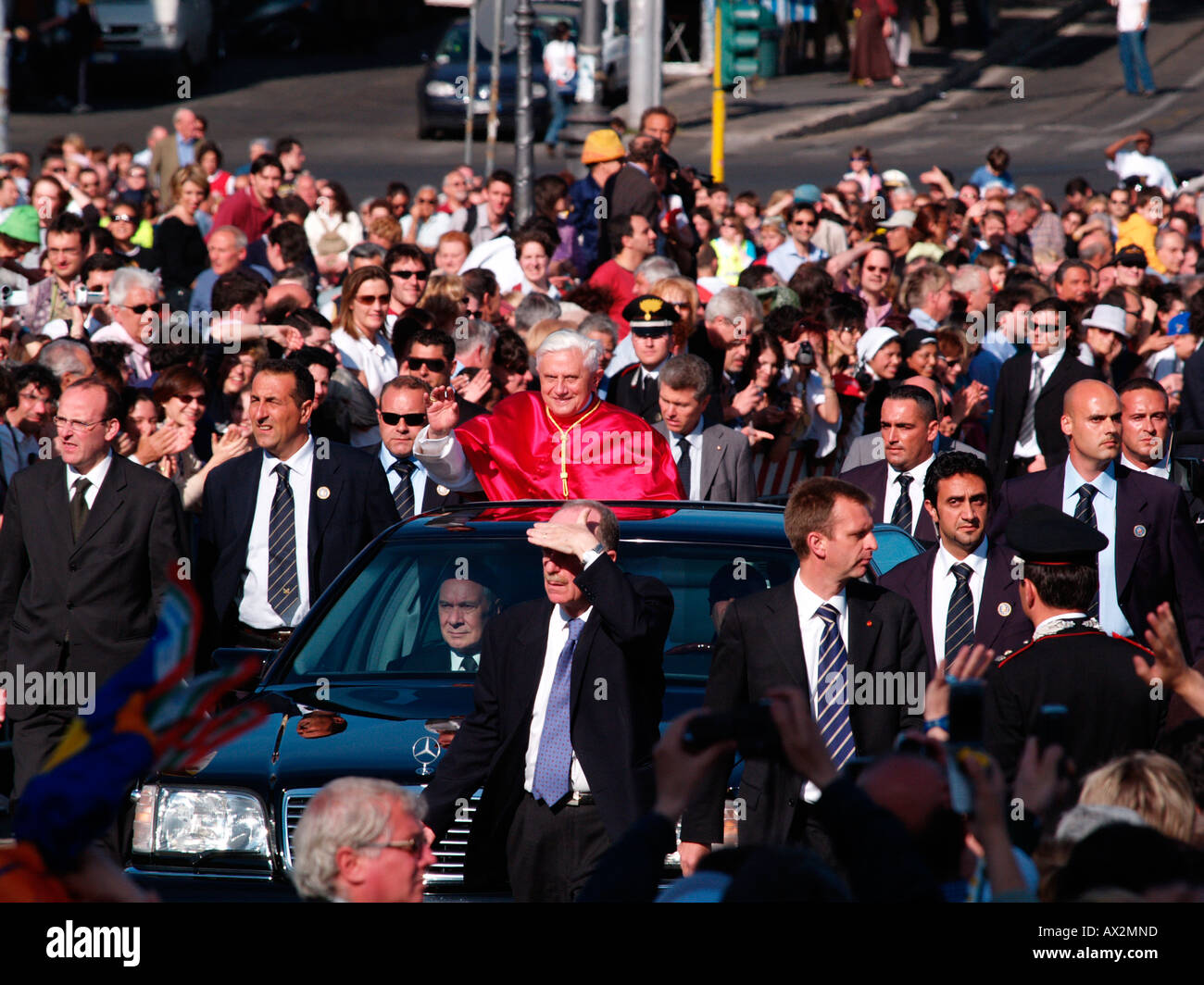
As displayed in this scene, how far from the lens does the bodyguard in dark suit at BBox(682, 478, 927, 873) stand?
5.54 m

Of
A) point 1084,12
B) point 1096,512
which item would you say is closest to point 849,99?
point 1084,12

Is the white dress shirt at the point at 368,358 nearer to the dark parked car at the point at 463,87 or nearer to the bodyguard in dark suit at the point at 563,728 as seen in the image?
the bodyguard in dark suit at the point at 563,728

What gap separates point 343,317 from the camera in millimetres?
10992

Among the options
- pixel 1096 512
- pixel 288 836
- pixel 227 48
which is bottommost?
pixel 288 836

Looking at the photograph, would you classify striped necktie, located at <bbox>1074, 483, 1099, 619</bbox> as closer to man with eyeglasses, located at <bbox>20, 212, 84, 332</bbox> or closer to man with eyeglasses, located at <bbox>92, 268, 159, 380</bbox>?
man with eyeglasses, located at <bbox>92, 268, 159, 380</bbox>

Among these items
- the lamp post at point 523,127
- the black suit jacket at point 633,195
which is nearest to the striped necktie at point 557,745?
the black suit jacket at point 633,195

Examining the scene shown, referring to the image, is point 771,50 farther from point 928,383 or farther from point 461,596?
point 461,596

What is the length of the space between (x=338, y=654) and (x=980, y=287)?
28.5 ft

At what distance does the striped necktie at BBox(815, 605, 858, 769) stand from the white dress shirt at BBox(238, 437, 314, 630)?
2971 mm

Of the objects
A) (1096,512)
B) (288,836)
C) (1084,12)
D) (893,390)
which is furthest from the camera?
(1084,12)

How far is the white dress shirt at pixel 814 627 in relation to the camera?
568 cm

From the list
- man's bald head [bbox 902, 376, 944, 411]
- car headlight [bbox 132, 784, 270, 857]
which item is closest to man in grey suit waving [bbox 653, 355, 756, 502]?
man's bald head [bbox 902, 376, 944, 411]
